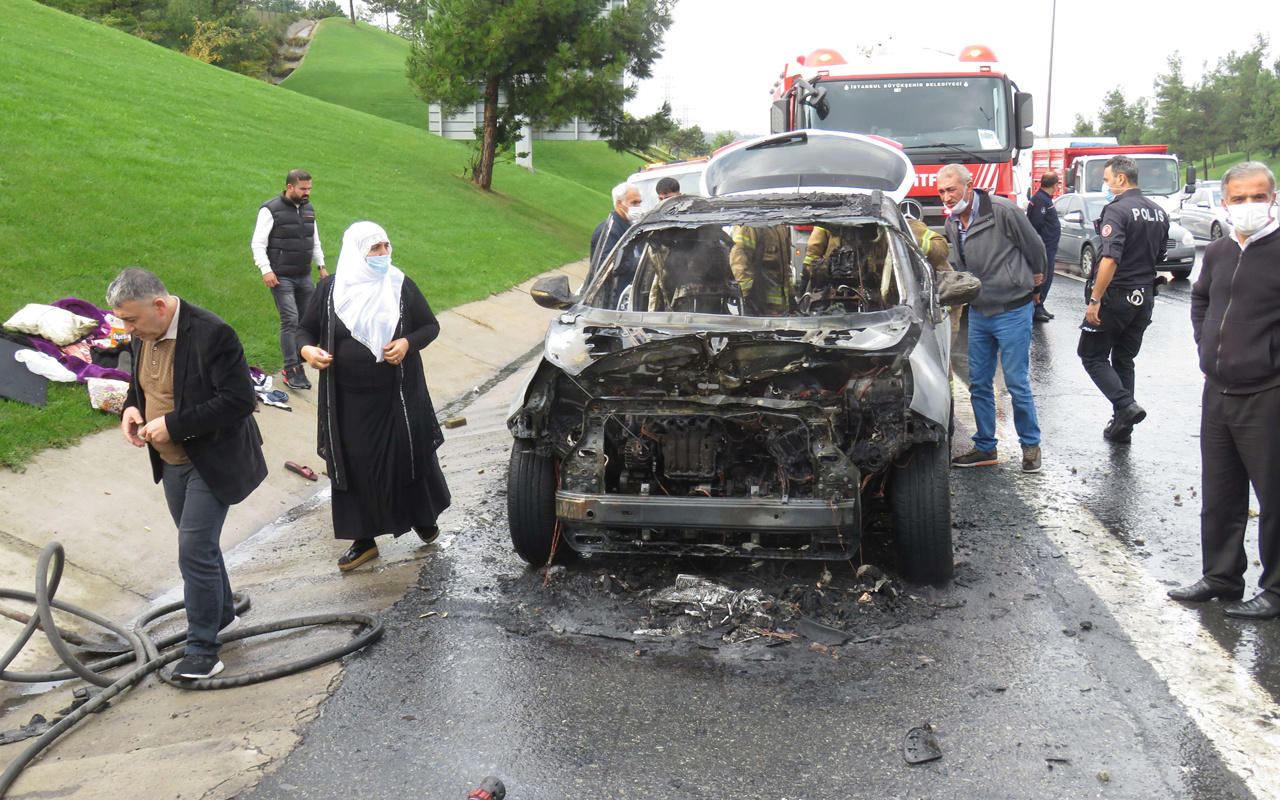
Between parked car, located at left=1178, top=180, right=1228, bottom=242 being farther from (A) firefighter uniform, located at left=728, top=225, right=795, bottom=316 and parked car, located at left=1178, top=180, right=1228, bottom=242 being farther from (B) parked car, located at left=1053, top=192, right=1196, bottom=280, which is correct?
(A) firefighter uniform, located at left=728, top=225, right=795, bottom=316

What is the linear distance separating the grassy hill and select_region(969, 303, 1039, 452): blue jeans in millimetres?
24657

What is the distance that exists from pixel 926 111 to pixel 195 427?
9.87 metres

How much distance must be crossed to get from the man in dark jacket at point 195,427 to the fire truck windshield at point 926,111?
30.0ft

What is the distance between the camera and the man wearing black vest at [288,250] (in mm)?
8633

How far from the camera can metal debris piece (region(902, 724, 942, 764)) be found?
3158 millimetres

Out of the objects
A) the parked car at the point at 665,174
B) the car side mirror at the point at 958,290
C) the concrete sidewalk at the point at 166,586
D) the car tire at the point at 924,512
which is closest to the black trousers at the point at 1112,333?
the car side mirror at the point at 958,290

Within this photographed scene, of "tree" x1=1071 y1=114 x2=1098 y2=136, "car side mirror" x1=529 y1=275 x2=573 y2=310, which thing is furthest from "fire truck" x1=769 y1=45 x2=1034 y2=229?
"tree" x1=1071 y1=114 x2=1098 y2=136

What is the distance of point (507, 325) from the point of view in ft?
42.8

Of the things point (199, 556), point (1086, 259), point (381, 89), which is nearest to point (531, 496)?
point (199, 556)

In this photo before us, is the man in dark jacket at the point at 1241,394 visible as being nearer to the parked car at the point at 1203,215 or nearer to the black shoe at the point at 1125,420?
the black shoe at the point at 1125,420

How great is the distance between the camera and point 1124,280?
6.97 meters

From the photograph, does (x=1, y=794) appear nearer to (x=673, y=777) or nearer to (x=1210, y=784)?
(x=673, y=777)

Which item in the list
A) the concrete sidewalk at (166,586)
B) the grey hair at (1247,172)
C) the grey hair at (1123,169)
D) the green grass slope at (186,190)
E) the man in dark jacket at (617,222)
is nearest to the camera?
the concrete sidewalk at (166,586)

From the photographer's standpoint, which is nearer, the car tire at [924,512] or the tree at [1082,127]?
the car tire at [924,512]
